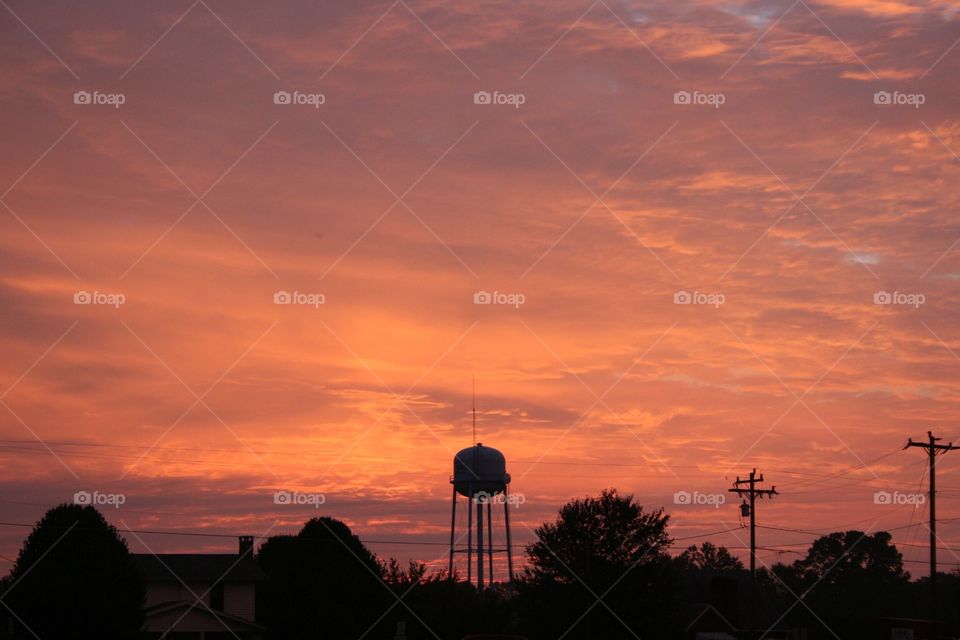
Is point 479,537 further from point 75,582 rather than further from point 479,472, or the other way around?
point 75,582

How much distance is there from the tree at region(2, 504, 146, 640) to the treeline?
0.15 ft

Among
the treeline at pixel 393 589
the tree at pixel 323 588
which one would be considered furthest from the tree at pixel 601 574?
the tree at pixel 323 588

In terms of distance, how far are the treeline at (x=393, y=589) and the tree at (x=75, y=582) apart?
0.15 ft

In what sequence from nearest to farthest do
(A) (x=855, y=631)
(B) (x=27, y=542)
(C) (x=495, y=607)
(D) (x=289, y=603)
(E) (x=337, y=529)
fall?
(B) (x=27, y=542)
(C) (x=495, y=607)
(D) (x=289, y=603)
(E) (x=337, y=529)
(A) (x=855, y=631)

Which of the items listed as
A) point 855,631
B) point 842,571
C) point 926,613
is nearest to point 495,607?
point 855,631

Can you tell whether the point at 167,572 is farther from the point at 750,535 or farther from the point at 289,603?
the point at 750,535

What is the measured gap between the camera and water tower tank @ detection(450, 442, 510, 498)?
270ft

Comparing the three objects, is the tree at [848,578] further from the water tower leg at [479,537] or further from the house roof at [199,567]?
the house roof at [199,567]

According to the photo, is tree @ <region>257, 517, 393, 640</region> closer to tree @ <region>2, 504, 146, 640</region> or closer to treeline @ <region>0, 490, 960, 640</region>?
treeline @ <region>0, 490, 960, 640</region>

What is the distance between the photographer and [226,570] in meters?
69.9

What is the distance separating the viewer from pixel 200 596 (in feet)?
221

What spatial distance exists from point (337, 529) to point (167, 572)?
12.3 metres

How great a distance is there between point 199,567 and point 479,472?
20.4 meters

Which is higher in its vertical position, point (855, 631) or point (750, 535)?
point (750, 535)
